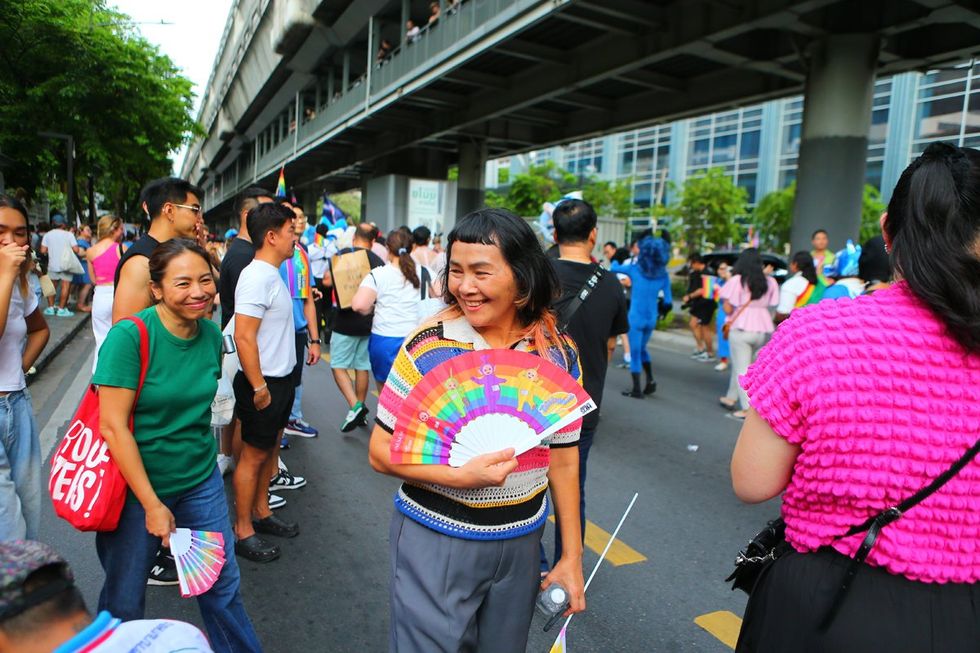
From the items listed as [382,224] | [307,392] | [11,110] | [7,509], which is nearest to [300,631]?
[7,509]

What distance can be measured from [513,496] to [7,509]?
6.55 feet

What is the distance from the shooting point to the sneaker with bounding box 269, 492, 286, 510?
14.5ft

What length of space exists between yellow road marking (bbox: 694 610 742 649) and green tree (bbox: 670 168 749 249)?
29614 mm

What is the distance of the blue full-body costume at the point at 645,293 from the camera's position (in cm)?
814

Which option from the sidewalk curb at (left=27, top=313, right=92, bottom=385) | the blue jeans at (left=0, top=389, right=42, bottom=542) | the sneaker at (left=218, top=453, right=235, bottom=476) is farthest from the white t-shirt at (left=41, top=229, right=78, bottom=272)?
the blue jeans at (left=0, top=389, right=42, bottom=542)

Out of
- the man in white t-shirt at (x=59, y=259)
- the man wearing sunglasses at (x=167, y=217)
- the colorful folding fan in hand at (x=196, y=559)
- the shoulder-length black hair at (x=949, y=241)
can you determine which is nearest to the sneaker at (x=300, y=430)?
the man wearing sunglasses at (x=167, y=217)

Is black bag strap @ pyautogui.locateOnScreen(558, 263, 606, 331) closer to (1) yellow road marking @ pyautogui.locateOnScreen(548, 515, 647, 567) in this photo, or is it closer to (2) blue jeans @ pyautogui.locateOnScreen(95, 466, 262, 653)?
(1) yellow road marking @ pyautogui.locateOnScreen(548, 515, 647, 567)

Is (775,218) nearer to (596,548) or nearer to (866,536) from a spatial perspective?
(596,548)

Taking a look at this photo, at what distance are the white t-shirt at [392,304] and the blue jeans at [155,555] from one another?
3100mm

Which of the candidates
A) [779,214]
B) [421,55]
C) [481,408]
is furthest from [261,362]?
[779,214]

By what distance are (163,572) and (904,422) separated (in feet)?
11.4

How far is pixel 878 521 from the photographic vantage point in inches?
52.2

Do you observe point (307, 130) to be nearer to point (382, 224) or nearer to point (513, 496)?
point (382, 224)

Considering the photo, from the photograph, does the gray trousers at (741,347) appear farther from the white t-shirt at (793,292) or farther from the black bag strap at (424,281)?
the black bag strap at (424,281)
